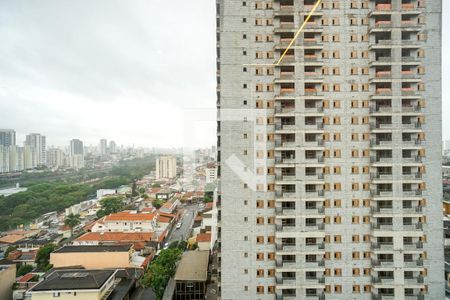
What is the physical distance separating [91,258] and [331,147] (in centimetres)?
986

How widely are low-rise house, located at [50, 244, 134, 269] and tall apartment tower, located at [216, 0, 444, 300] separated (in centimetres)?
608

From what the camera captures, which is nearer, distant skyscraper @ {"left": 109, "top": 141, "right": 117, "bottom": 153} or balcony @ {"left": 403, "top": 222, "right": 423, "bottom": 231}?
balcony @ {"left": 403, "top": 222, "right": 423, "bottom": 231}

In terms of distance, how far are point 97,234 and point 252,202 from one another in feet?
35.2

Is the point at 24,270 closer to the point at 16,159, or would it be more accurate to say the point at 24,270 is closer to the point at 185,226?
the point at 185,226

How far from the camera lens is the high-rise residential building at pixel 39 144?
29.4m

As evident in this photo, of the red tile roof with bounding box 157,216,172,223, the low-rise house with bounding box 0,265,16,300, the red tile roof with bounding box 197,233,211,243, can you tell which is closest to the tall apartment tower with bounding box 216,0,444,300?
the red tile roof with bounding box 197,233,211,243

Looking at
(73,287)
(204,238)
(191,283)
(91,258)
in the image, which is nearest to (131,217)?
(91,258)

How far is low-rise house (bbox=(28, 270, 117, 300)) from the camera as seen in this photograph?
8.18m

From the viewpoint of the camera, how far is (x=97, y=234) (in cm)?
1427

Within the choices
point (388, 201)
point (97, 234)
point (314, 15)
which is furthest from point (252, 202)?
point (97, 234)

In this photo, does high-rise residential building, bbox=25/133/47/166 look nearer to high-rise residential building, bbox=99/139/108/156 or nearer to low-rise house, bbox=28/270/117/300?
high-rise residential building, bbox=99/139/108/156

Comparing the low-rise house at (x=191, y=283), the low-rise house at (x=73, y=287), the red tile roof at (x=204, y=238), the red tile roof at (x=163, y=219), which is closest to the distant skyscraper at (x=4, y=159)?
the red tile roof at (x=163, y=219)

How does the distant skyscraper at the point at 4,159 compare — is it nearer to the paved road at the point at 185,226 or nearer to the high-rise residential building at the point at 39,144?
the high-rise residential building at the point at 39,144

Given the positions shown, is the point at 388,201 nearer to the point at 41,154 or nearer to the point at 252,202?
the point at 252,202
